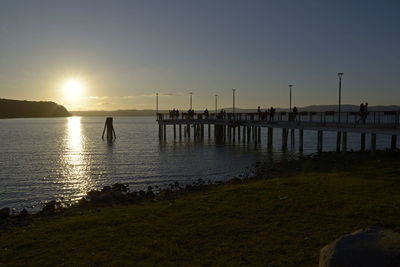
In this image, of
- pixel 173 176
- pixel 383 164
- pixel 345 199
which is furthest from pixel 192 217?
pixel 383 164

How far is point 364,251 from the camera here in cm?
497

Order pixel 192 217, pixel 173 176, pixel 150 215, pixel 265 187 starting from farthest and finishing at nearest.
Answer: pixel 173 176, pixel 265 187, pixel 150 215, pixel 192 217

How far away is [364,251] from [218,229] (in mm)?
4615

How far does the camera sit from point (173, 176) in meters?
22.6

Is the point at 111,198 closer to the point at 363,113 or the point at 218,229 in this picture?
the point at 218,229

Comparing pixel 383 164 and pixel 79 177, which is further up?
pixel 383 164

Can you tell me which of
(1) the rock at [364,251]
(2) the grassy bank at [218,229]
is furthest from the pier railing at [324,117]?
(1) the rock at [364,251]

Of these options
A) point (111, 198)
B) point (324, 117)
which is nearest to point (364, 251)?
point (111, 198)

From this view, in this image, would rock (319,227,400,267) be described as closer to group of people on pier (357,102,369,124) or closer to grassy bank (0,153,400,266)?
grassy bank (0,153,400,266)

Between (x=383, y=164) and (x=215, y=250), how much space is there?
52.1ft

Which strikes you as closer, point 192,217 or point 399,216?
point 399,216

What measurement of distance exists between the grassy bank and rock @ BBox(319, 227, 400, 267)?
158cm

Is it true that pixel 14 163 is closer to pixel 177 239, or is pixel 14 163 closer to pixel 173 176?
pixel 173 176

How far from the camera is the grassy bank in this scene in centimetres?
742
